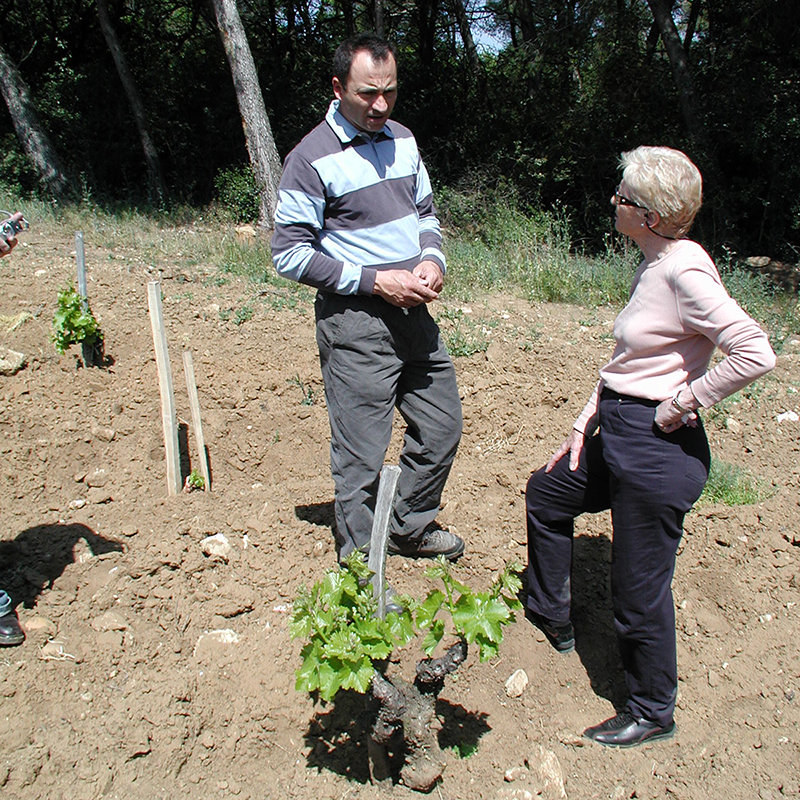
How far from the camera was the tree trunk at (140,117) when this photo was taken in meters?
13.6

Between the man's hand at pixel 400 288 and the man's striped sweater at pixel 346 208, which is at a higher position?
the man's striped sweater at pixel 346 208

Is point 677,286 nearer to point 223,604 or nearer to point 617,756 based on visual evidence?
point 617,756

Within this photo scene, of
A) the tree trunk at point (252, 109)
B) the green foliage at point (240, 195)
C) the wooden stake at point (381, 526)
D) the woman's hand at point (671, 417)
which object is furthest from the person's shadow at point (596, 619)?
the green foliage at point (240, 195)

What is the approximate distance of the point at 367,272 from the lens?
2.99m

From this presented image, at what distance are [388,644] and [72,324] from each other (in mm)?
3918

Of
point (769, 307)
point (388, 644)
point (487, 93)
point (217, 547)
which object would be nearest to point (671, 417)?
point (388, 644)

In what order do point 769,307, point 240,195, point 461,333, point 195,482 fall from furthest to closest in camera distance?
point 240,195 → point 769,307 → point 461,333 → point 195,482

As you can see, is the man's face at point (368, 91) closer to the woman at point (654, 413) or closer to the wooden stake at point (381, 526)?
the woman at point (654, 413)

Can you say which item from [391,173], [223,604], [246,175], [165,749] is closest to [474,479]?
[223,604]

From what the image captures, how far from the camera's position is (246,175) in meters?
14.2

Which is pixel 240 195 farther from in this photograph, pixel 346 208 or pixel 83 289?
pixel 346 208

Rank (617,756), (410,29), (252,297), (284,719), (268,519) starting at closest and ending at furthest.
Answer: (617,756)
(284,719)
(268,519)
(252,297)
(410,29)

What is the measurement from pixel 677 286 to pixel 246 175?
13.1 meters

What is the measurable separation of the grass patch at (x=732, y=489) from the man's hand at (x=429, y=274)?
194 cm
